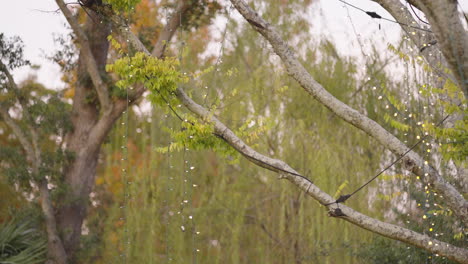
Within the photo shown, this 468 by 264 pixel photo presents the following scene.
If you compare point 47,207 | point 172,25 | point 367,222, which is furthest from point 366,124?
point 47,207

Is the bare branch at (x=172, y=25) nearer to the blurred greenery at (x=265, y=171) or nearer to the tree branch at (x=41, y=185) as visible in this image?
the blurred greenery at (x=265, y=171)

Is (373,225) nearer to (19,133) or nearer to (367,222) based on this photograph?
(367,222)

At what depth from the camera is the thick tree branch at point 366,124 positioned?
3.80 meters

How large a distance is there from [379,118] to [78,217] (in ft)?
16.3

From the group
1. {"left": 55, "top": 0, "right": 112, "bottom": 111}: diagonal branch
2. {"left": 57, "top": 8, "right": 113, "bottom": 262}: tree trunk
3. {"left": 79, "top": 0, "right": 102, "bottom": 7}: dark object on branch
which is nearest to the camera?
{"left": 79, "top": 0, "right": 102, "bottom": 7}: dark object on branch

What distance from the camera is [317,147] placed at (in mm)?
8266

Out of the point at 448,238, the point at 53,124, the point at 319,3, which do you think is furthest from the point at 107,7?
the point at 53,124

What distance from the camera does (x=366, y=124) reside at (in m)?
3.96

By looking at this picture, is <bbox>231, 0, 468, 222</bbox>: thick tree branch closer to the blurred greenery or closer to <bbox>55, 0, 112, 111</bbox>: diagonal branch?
the blurred greenery

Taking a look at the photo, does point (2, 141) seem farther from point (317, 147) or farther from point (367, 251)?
point (367, 251)

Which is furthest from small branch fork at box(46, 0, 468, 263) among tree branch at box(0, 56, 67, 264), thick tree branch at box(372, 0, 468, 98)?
tree branch at box(0, 56, 67, 264)

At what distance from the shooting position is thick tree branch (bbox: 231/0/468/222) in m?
3.80

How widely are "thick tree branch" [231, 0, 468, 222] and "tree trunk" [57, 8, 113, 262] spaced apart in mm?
6058

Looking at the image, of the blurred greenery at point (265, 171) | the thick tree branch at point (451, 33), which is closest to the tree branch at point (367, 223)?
the thick tree branch at point (451, 33)
